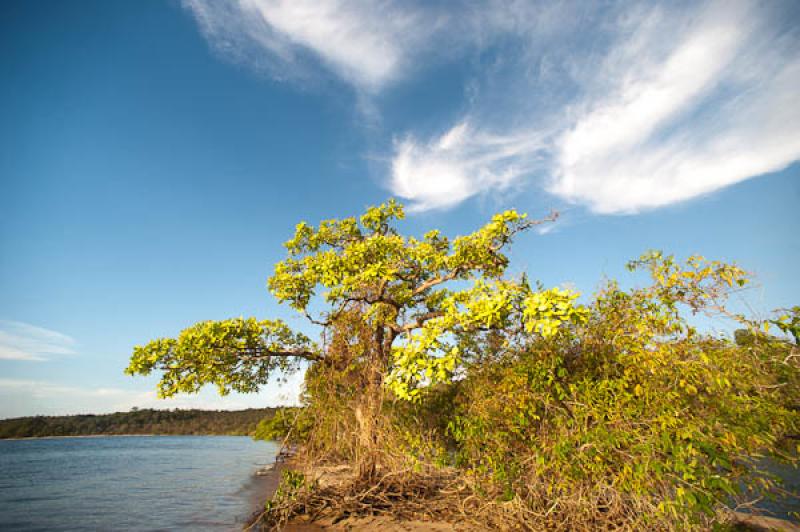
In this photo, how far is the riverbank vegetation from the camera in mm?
5254

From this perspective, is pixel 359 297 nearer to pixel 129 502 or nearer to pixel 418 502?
pixel 418 502

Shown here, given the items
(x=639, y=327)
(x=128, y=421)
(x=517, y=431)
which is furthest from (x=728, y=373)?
(x=128, y=421)

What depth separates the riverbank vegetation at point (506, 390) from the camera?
525 centimetres

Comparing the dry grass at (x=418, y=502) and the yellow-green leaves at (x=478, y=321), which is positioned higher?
the yellow-green leaves at (x=478, y=321)

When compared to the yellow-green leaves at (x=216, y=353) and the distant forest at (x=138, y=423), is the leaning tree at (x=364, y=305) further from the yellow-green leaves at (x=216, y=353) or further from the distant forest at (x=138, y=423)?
the distant forest at (x=138, y=423)

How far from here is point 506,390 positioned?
735cm

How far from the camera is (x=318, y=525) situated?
8914 mm

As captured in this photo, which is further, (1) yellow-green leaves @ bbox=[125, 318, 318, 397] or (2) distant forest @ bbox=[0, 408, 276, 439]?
(2) distant forest @ bbox=[0, 408, 276, 439]

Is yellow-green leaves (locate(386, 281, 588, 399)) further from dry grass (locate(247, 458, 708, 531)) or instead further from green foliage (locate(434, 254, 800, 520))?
dry grass (locate(247, 458, 708, 531))

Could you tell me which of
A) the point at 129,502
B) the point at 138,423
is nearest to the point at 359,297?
the point at 129,502

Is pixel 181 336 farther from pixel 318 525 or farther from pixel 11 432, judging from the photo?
pixel 11 432

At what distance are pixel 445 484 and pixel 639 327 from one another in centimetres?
627

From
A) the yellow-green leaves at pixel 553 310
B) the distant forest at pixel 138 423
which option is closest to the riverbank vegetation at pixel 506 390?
the yellow-green leaves at pixel 553 310

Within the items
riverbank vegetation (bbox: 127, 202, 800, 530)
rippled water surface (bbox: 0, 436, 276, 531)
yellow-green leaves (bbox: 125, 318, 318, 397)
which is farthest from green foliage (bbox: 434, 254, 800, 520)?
rippled water surface (bbox: 0, 436, 276, 531)
